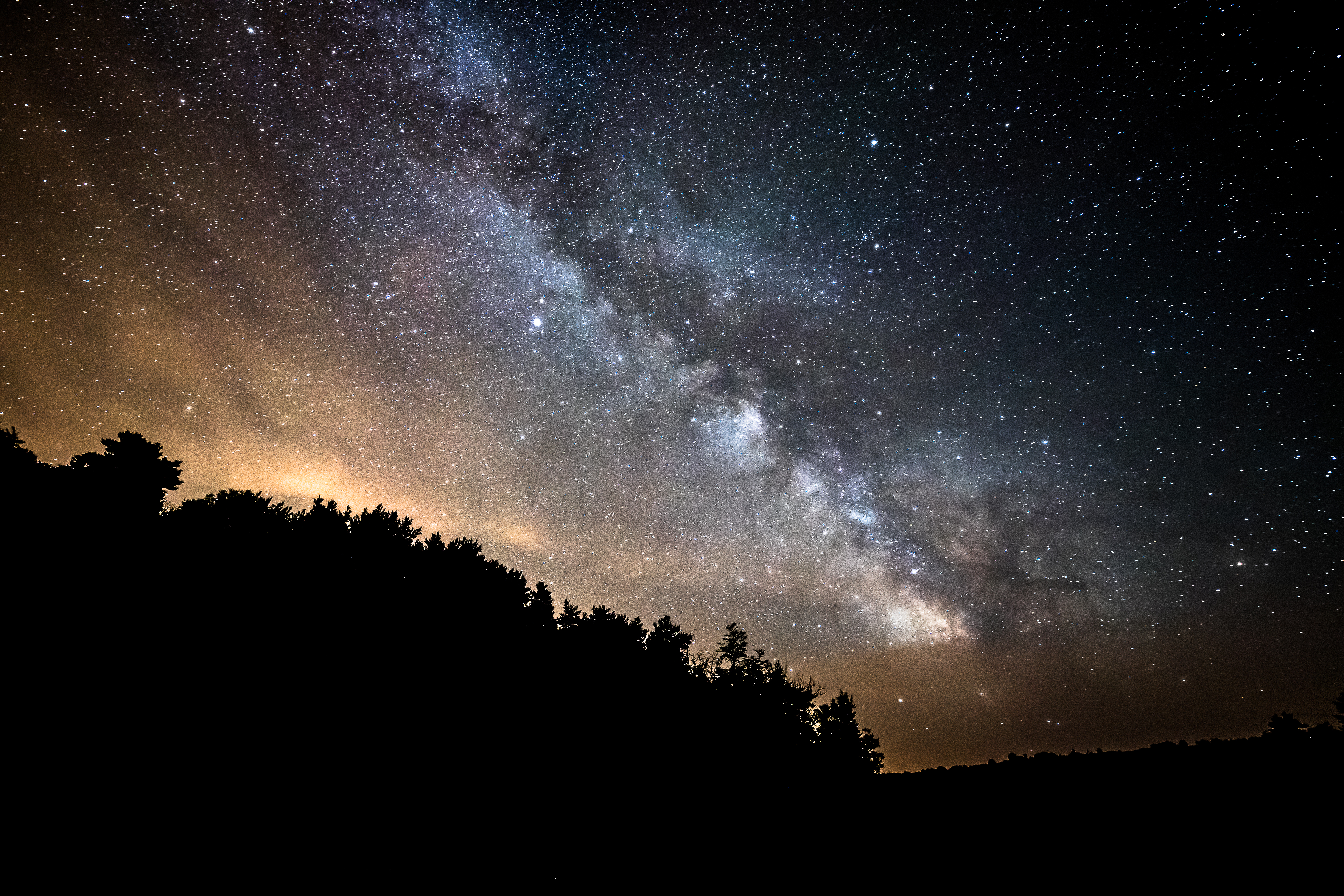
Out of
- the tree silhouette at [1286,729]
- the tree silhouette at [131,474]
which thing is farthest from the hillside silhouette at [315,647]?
the tree silhouette at [1286,729]

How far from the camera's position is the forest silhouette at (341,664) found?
A: 12.1 meters

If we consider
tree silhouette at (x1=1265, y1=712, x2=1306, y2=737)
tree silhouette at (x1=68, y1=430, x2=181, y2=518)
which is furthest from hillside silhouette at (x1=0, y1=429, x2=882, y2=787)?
tree silhouette at (x1=1265, y1=712, x2=1306, y2=737)

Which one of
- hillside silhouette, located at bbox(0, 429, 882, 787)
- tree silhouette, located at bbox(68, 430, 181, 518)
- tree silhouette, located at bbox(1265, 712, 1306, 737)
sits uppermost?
tree silhouette, located at bbox(68, 430, 181, 518)

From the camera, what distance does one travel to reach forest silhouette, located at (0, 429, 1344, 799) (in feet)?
39.8

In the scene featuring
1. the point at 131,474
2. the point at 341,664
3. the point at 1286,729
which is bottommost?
the point at 1286,729

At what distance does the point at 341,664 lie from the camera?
18.6 metres

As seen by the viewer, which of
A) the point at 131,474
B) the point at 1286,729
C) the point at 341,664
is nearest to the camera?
the point at 1286,729

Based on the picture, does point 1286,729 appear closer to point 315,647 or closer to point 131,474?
point 315,647

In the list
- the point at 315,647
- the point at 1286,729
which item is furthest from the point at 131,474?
the point at 1286,729

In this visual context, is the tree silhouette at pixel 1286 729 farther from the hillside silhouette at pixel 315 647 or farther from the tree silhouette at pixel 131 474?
the tree silhouette at pixel 131 474

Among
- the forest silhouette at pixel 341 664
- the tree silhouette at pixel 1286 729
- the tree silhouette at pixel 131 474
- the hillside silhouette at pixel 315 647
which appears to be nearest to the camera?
the tree silhouette at pixel 1286 729

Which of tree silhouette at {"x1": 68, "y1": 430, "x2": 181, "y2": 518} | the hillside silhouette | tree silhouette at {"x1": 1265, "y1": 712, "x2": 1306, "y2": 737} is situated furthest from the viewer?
tree silhouette at {"x1": 68, "y1": 430, "x2": 181, "y2": 518}

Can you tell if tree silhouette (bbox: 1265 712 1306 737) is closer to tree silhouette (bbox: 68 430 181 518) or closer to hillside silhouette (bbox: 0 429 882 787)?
hillside silhouette (bbox: 0 429 882 787)

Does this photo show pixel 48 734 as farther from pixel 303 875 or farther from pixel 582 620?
pixel 582 620
